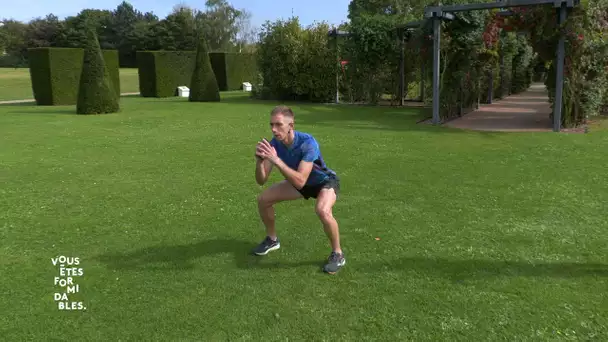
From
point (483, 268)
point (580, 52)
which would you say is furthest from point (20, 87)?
point (483, 268)

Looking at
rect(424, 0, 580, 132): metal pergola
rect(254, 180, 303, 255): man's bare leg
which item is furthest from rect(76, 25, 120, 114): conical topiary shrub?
rect(254, 180, 303, 255): man's bare leg

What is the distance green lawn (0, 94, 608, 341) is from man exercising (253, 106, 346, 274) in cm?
43

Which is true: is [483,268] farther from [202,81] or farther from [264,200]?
[202,81]

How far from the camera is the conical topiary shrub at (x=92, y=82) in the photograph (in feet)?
53.2

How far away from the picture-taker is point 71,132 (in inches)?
483

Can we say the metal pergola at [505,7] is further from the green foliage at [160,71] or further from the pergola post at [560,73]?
the green foliage at [160,71]

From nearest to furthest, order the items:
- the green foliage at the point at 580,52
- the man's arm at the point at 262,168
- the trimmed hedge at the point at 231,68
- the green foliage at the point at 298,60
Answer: the man's arm at the point at 262,168 < the green foliage at the point at 580,52 < the green foliage at the point at 298,60 < the trimmed hedge at the point at 231,68

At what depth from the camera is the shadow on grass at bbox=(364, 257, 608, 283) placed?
12.4 feet

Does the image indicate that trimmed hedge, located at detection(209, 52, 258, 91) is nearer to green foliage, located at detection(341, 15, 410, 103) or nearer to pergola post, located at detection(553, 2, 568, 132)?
green foliage, located at detection(341, 15, 410, 103)

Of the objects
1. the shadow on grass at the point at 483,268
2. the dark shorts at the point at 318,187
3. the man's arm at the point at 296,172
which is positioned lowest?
the shadow on grass at the point at 483,268

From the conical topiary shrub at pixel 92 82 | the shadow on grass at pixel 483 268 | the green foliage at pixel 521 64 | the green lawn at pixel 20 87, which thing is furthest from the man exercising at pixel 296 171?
the green lawn at pixel 20 87

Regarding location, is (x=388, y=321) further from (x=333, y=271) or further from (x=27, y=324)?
(x=27, y=324)

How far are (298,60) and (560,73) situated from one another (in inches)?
480

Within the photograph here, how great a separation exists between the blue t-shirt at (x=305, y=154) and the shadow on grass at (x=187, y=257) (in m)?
0.77
